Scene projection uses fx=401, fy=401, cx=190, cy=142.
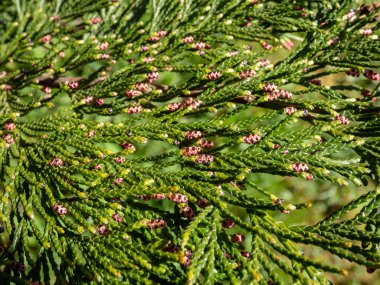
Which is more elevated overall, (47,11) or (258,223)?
(47,11)

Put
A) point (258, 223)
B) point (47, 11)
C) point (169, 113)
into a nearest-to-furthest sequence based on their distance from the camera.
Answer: point (258, 223), point (169, 113), point (47, 11)

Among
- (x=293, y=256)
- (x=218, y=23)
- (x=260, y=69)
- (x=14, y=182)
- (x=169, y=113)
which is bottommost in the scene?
(x=293, y=256)

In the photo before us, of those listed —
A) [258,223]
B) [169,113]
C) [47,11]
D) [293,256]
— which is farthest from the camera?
[47,11]

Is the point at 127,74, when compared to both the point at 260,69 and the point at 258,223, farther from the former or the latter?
the point at 258,223

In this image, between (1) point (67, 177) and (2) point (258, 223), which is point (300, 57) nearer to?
(2) point (258, 223)

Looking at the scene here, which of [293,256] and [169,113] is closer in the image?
[293,256]

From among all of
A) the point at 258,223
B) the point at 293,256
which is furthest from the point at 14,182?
the point at 293,256

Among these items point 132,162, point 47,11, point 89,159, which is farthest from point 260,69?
point 47,11
